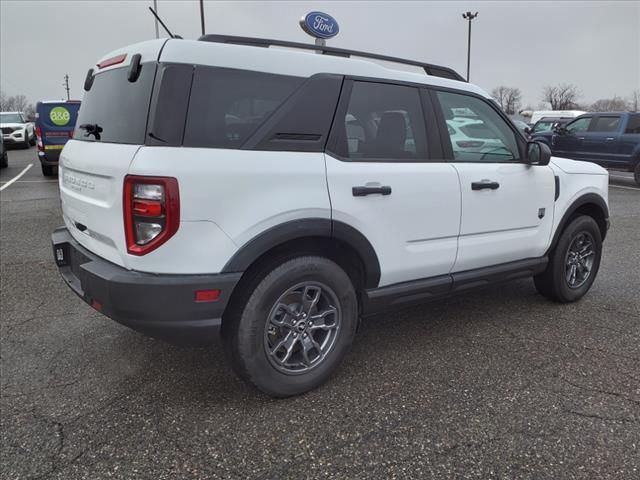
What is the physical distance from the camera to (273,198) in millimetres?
2568

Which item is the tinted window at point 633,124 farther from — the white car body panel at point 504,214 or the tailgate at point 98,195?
the tailgate at point 98,195

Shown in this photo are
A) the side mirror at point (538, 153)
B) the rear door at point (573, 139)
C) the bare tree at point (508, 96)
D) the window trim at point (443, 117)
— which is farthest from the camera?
the bare tree at point (508, 96)

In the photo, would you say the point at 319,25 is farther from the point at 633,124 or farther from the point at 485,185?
the point at 633,124

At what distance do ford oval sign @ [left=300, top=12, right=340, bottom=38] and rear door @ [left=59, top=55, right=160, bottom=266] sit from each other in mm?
1254

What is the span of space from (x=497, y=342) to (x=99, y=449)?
8.39ft

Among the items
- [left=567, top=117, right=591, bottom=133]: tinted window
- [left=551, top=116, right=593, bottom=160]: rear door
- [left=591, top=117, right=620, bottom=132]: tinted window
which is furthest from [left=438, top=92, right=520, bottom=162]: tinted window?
[left=567, top=117, right=591, bottom=133]: tinted window

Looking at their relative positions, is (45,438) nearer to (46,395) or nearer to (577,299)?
(46,395)

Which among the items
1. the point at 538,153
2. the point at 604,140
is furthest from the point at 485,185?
the point at 604,140

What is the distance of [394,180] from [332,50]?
841 mm

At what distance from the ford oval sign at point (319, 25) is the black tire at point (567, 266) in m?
2.43

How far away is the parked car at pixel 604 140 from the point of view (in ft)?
43.0

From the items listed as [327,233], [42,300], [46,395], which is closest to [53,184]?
[42,300]

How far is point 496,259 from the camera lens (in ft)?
12.1

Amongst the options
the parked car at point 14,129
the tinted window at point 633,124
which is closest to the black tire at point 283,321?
the tinted window at point 633,124
